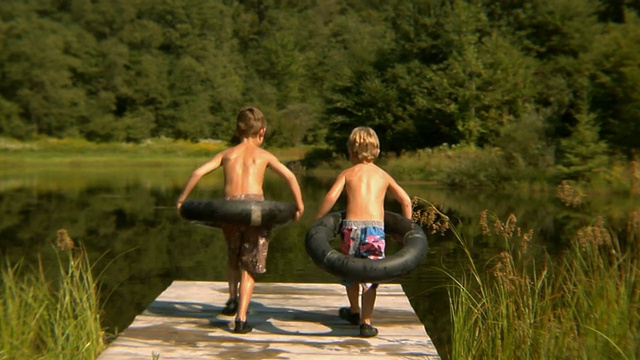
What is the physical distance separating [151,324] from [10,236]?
9.93m

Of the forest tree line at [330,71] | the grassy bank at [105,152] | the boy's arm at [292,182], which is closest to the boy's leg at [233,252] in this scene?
the boy's arm at [292,182]

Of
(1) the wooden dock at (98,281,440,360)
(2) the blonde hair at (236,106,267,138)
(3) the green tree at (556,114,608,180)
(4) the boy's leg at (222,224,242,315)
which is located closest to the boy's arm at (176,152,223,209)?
(2) the blonde hair at (236,106,267,138)

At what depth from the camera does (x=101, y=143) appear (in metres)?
58.9

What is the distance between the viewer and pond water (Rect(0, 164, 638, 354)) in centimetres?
1038

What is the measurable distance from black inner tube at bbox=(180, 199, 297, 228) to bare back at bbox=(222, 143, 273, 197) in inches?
9.8

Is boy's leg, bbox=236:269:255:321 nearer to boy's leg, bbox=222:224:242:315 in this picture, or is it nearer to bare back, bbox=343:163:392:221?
boy's leg, bbox=222:224:242:315

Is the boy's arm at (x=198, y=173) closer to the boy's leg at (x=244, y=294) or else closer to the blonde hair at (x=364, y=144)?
the boy's leg at (x=244, y=294)

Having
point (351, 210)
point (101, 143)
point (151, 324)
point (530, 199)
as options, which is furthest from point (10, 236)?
point (101, 143)

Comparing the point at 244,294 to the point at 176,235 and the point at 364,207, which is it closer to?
the point at 364,207

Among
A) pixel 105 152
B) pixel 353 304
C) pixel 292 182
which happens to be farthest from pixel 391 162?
pixel 105 152

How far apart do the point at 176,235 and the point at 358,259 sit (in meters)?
11.1

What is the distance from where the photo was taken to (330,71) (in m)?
66.9

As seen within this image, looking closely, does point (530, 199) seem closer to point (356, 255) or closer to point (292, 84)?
point (356, 255)

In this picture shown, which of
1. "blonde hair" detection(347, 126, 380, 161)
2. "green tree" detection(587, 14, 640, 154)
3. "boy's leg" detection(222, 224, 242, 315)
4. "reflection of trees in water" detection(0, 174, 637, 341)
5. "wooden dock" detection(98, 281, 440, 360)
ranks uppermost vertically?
"green tree" detection(587, 14, 640, 154)
